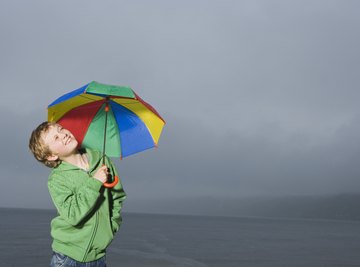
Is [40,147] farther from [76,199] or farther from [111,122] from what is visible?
[111,122]

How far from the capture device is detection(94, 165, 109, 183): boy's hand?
3719mm

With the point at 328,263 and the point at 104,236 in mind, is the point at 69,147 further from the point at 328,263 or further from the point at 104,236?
the point at 328,263

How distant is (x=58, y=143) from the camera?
13.0 feet

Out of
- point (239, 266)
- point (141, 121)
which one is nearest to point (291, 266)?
point (239, 266)

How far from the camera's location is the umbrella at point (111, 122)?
15.1ft

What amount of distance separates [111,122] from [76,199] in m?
1.38

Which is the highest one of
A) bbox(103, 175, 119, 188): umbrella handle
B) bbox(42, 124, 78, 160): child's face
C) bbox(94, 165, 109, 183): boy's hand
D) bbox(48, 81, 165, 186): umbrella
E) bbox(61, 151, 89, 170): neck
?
bbox(48, 81, 165, 186): umbrella

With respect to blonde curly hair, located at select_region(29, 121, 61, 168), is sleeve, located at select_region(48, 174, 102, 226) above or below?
below

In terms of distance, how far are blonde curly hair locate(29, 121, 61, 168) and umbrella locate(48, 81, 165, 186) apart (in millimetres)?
499

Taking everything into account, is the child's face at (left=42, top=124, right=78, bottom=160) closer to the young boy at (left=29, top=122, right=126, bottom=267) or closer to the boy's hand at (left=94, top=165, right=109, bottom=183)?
the young boy at (left=29, top=122, right=126, bottom=267)

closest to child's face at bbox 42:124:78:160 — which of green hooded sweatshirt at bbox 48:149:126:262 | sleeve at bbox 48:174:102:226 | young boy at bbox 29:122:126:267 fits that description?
young boy at bbox 29:122:126:267

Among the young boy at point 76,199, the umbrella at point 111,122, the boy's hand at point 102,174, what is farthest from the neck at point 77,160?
the umbrella at point 111,122

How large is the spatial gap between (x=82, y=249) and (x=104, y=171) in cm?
73

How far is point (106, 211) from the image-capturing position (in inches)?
152
